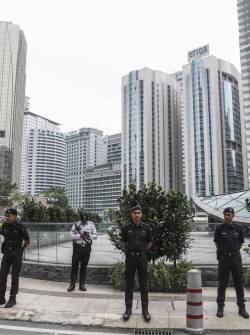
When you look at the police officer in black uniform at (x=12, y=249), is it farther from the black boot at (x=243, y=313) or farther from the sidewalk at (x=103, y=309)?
the black boot at (x=243, y=313)

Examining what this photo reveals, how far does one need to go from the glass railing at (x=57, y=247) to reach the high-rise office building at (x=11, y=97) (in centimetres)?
13275

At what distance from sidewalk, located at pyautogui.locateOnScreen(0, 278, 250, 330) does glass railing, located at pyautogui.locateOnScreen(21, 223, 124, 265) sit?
1.38m

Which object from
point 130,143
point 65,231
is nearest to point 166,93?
point 130,143

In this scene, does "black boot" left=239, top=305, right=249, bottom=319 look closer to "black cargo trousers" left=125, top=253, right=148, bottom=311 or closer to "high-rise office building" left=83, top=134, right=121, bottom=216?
"black cargo trousers" left=125, top=253, right=148, bottom=311

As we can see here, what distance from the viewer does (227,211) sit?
7199 mm

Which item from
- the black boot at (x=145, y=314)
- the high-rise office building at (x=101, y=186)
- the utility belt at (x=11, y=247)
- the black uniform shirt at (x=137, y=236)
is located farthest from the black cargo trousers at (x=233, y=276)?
the high-rise office building at (x=101, y=186)

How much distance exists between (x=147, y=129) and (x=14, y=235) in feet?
452

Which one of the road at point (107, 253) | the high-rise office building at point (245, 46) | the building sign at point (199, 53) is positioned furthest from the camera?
the building sign at point (199, 53)

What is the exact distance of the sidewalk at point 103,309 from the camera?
6.42 m

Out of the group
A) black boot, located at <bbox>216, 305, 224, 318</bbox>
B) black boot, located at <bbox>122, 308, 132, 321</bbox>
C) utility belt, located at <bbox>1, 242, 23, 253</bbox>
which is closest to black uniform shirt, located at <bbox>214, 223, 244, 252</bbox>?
black boot, located at <bbox>216, 305, 224, 318</bbox>

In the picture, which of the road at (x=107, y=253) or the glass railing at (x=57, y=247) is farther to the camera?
the glass railing at (x=57, y=247)

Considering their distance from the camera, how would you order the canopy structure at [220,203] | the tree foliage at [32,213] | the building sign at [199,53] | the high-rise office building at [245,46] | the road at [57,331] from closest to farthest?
1. the road at [57,331]
2. the tree foliage at [32,213]
3. the canopy structure at [220,203]
4. the high-rise office building at [245,46]
5. the building sign at [199,53]

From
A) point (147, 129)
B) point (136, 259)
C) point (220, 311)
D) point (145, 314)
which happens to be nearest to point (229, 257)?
point (220, 311)

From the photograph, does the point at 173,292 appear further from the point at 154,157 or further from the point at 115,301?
the point at 154,157
